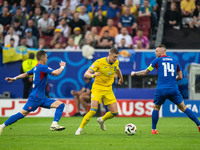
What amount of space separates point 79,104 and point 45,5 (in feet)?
21.8

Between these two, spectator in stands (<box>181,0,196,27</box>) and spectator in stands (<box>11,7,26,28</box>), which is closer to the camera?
spectator in stands (<box>181,0,196,27</box>)

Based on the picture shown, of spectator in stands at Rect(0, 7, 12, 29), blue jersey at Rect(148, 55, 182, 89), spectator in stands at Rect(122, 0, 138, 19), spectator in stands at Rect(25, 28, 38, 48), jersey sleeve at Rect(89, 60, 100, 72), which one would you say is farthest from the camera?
spectator in stands at Rect(0, 7, 12, 29)

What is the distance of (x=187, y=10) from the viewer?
826 inches

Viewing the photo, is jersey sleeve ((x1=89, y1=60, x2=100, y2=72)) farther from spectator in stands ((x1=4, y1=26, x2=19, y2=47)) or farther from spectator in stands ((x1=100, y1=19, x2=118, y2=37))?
spectator in stands ((x1=4, y1=26, x2=19, y2=47))

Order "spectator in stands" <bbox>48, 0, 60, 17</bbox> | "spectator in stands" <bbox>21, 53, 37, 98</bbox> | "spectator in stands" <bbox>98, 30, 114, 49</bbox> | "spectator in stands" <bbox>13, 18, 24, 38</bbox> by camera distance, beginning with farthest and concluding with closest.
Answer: "spectator in stands" <bbox>48, 0, 60, 17</bbox>, "spectator in stands" <bbox>13, 18, 24, 38</bbox>, "spectator in stands" <bbox>98, 30, 114, 49</bbox>, "spectator in stands" <bbox>21, 53, 37, 98</bbox>

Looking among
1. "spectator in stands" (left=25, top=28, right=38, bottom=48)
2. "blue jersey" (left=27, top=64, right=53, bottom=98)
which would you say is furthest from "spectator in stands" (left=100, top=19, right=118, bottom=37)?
"blue jersey" (left=27, top=64, right=53, bottom=98)

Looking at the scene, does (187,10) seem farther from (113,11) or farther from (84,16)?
(84,16)

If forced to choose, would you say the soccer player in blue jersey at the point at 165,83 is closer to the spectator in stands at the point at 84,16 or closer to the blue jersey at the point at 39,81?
the blue jersey at the point at 39,81

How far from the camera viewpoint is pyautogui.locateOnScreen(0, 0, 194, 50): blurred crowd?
65.2ft

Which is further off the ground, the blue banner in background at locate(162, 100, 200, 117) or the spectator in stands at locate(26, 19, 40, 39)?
the spectator in stands at locate(26, 19, 40, 39)

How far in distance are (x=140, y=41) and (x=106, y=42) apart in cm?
148

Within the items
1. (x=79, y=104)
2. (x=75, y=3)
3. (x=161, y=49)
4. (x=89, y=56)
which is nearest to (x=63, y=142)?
(x=161, y=49)

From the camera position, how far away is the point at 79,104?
60.1 ft

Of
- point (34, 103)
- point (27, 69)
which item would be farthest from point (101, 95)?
point (27, 69)
